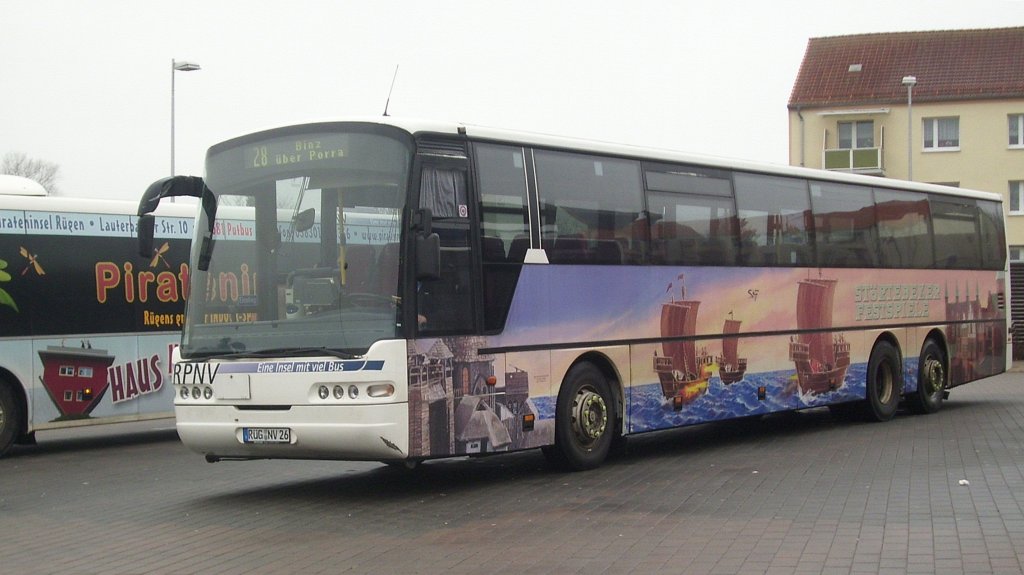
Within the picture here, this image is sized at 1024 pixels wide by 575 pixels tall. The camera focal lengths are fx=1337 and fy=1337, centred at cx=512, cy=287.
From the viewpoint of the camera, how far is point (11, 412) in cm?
1652

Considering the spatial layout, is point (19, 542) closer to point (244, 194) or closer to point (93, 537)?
point (93, 537)

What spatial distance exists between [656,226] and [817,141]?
5139 cm

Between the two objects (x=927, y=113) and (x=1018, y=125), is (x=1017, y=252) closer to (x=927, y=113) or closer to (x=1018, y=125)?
(x=1018, y=125)

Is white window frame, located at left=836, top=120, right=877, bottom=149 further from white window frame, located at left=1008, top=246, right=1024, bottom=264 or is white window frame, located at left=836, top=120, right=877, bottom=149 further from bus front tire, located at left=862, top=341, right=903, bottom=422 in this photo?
bus front tire, located at left=862, top=341, right=903, bottom=422

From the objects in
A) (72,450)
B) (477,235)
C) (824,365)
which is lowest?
(72,450)

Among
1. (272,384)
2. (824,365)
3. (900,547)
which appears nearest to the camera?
(900,547)

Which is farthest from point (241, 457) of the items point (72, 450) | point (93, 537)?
point (72, 450)

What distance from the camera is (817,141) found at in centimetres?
6381

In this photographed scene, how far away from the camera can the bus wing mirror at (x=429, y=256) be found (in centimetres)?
1102

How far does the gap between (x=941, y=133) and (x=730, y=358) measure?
50414 mm

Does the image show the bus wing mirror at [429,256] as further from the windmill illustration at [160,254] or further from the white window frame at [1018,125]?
the white window frame at [1018,125]

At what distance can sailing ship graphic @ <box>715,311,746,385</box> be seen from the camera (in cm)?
1550

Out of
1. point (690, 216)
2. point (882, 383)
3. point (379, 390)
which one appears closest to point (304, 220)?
point (379, 390)

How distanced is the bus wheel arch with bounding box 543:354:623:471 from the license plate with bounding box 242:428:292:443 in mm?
2835
